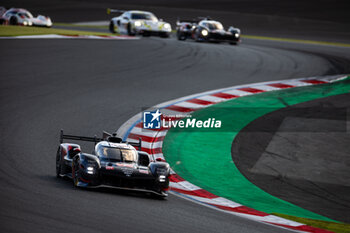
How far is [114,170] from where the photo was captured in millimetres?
8688

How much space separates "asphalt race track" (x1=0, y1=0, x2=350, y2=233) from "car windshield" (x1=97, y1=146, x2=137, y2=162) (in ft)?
1.70

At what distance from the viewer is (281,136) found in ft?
43.3

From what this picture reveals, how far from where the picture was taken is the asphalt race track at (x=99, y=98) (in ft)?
24.0

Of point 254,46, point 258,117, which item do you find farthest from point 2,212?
point 254,46

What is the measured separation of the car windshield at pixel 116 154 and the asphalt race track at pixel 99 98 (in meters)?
0.52

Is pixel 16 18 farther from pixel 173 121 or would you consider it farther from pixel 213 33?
pixel 173 121

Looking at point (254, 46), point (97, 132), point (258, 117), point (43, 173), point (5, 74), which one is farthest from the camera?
point (254, 46)

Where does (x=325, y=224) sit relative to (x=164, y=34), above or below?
below

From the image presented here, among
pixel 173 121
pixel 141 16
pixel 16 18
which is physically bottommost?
pixel 173 121

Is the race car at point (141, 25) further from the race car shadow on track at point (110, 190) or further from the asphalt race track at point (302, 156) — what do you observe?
the race car shadow on track at point (110, 190)

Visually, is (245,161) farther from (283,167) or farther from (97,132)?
(97,132)

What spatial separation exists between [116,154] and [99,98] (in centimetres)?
644

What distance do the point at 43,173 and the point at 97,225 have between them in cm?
302

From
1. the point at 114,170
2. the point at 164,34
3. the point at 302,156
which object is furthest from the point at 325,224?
the point at 164,34
